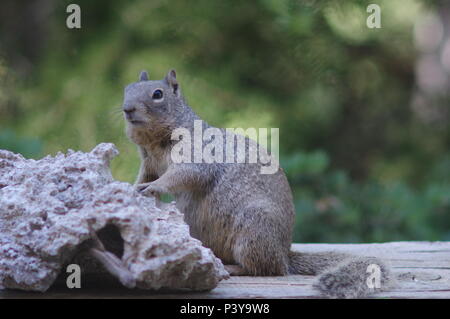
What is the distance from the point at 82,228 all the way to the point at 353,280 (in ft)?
2.55

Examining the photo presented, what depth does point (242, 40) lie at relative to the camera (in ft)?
13.7

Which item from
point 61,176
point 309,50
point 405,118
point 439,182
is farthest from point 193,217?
point 405,118

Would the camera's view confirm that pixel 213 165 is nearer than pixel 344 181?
Yes

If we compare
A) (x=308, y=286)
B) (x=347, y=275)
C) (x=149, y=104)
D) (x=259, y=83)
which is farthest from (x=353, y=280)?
(x=259, y=83)

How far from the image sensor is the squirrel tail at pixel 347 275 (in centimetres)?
194

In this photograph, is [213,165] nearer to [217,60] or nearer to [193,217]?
[193,217]

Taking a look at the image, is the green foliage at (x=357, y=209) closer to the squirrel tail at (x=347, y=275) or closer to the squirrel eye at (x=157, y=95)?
the squirrel tail at (x=347, y=275)

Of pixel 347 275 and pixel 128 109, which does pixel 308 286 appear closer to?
pixel 347 275

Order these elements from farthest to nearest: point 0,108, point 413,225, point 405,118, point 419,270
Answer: point 405,118 < point 0,108 < point 413,225 < point 419,270

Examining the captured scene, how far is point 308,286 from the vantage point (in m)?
2.06

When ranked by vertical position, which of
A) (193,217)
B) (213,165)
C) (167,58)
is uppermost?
(167,58)

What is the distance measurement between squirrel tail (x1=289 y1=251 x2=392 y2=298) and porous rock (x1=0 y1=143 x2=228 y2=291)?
0.97ft

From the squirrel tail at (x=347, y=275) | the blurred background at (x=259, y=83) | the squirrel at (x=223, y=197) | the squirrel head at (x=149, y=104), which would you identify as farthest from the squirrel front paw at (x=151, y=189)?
the blurred background at (x=259, y=83)

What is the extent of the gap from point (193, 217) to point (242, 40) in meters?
2.00
